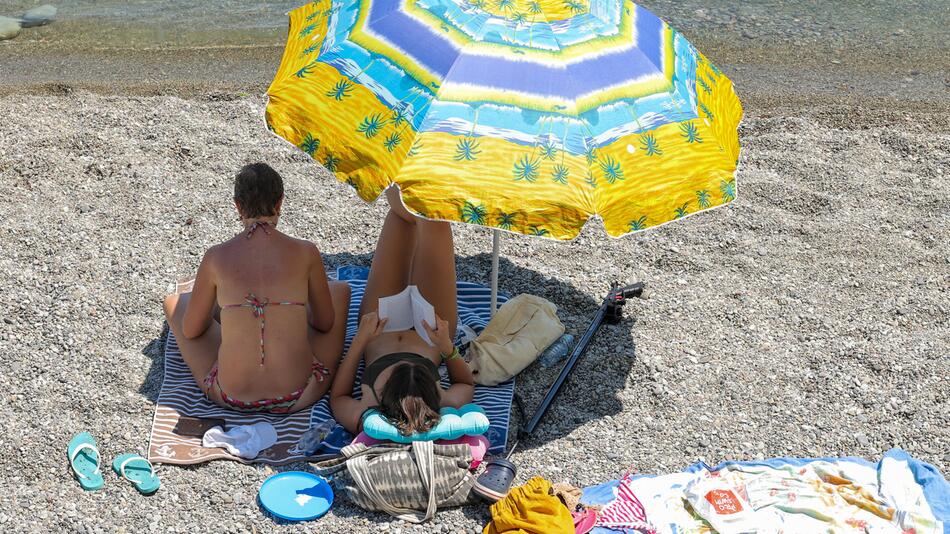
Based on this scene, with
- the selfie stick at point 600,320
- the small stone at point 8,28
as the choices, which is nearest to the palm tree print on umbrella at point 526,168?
the selfie stick at point 600,320

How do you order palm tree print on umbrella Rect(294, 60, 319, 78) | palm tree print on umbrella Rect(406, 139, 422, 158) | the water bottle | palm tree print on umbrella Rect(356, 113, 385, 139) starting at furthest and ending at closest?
the water bottle < palm tree print on umbrella Rect(294, 60, 319, 78) < palm tree print on umbrella Rect(356, 113, 385, 139) < palm tree print on umbrella Rect(406, 139, 422, 158)

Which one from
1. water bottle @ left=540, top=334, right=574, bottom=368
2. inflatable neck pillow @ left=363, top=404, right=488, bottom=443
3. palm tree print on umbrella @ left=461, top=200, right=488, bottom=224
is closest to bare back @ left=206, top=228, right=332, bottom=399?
inflatable neck pillow @ left=363, top=404, right=488, bottom=443

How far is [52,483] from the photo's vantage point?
416cm

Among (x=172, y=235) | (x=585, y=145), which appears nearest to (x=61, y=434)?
(x=172, y=235)

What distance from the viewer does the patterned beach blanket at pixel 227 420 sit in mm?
4391

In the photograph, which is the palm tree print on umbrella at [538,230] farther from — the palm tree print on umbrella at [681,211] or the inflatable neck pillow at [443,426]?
the inflatable neck pillow at [443,426]

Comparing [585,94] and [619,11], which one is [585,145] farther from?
[619,11]

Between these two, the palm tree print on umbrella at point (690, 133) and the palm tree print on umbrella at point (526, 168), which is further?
the palm tree print on umbrella at point (690, 133)

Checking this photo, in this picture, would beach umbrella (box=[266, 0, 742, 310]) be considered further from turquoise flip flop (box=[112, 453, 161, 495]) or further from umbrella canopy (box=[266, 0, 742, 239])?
turquoise flip flop (box=[112, 453, 161, 495])

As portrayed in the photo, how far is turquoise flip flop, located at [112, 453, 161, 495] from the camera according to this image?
4.14 meters

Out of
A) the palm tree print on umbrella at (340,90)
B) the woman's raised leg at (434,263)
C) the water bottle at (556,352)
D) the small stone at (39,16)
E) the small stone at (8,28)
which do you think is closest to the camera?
the palm tree print on umbrella at (340,90)

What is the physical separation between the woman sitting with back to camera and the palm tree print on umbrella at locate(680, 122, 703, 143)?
1.31 m

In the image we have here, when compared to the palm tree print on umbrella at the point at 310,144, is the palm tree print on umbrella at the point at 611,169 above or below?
below

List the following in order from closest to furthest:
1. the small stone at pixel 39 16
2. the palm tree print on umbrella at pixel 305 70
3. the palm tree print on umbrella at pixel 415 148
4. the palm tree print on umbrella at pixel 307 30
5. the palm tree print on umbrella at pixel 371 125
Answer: the palm tree print on umbrella at pixel 415 148 < the palm tree print on umbrella at pixel 371 125 < the palm tree print on umbrella at pixel 305 70 < the palm tree print on umbrella at pixel 307 30 < the small stone at pixel 39 16
